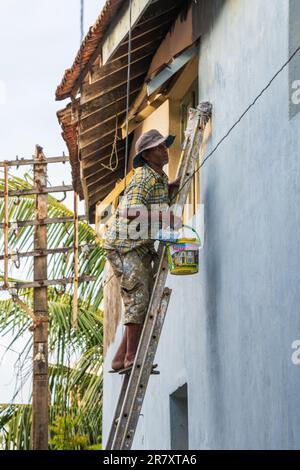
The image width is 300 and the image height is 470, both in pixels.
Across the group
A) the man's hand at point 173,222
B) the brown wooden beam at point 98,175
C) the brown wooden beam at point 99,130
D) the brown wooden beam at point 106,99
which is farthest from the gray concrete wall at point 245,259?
the brown wooden beam at point 98,175

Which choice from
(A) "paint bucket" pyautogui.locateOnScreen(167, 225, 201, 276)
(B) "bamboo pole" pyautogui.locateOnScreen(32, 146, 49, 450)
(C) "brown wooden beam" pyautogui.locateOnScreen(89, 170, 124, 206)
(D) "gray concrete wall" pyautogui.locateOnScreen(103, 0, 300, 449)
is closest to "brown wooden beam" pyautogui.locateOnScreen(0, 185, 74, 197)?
(B) "bamboo pole" pyautogui.locateOnScreen(32, 146, 49, 450)

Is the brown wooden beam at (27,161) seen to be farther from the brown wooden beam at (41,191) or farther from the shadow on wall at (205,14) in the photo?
the shadow on wall at (205,14)

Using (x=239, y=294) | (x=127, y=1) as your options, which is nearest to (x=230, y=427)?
(x=239, y=294)

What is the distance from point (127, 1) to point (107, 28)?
0.59 metres

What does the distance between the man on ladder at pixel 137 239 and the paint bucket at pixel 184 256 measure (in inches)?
5.8

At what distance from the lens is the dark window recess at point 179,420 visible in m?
11.6

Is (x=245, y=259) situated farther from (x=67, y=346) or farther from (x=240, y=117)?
(x=67, y=346)

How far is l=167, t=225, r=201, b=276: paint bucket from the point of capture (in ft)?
32.8

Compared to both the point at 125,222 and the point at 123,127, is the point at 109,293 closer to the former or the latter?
the point at 123,127

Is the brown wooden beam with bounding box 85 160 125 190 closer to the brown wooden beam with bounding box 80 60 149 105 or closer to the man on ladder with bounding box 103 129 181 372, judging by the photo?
the brown wooden beam with bounding box 80 60 149 105

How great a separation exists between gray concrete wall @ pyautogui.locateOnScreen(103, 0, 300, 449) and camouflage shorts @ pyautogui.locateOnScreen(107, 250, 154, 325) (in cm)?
50

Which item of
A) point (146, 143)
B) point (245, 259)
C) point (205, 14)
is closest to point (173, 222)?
point (146, 143)

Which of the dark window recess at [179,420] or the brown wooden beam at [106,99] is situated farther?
the brown wooden beam at [106,99]

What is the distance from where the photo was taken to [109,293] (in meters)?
17.3
